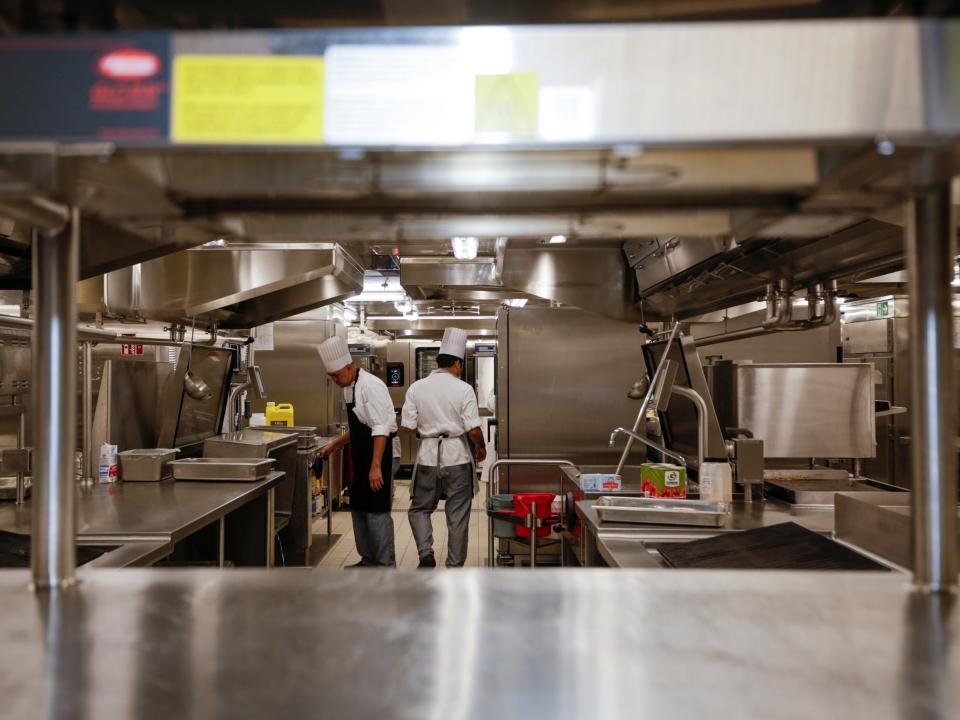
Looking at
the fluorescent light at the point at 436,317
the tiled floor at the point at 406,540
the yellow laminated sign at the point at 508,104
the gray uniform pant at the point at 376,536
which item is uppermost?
the fluorescent light at the point at 436,317

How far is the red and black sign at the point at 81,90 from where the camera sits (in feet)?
2.35

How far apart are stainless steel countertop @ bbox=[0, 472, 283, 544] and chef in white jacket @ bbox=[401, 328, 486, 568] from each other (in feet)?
4.06

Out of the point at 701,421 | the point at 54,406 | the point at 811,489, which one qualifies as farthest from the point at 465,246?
the point at 54,406

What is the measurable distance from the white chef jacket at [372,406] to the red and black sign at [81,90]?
3608 mm

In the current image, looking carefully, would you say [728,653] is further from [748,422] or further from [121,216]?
[748,422]

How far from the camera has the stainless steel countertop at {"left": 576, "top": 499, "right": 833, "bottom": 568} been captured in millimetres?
1983

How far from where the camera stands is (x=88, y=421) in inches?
130

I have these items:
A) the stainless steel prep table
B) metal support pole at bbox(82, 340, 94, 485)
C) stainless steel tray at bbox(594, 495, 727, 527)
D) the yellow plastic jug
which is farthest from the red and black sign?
the yellow plastic jug

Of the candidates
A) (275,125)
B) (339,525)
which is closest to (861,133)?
(275,125)

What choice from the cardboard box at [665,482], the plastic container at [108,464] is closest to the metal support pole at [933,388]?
the cardboard box at [665,482]

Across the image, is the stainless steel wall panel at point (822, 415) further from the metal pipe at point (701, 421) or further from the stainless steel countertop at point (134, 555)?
the stainless steel countertop at point (134, 555)

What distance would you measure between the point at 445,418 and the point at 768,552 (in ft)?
9.83

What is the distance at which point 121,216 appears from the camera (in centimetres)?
100

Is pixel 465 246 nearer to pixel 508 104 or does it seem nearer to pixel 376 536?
pixel 376 536
